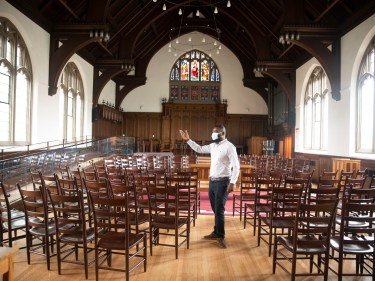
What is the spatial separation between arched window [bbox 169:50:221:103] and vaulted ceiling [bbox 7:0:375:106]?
5.77 ft

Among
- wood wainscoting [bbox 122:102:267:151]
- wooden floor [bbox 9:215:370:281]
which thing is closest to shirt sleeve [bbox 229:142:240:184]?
wooden floor [bbox 9:215:370:281]

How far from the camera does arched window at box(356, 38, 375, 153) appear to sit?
10.4 meters

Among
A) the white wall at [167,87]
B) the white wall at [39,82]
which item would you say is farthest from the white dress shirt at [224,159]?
the white wall at [167,87]

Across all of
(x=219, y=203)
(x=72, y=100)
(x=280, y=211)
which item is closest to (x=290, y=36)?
(x=219, y=203)

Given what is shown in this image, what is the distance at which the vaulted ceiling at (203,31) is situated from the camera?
11.8 m

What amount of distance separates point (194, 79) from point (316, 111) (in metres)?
10.5

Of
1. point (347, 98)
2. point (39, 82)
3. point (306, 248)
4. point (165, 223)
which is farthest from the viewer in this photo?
point (39, 82)

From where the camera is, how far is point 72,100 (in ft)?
52.6

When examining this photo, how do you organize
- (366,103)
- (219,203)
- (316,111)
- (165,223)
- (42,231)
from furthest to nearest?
(316,111)
(366,103)
(219,203)
(165,223)
(42,231)

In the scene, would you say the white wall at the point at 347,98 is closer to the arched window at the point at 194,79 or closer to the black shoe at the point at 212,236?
the black shoe at the point at 212,236

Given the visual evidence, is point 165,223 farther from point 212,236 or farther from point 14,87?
point 14,87

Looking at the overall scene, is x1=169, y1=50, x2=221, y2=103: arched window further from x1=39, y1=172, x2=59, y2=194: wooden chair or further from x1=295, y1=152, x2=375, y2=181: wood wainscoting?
x1=39, y1=172, x2=59, y2=194: wooden chair

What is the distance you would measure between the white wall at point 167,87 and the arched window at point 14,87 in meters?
11.9

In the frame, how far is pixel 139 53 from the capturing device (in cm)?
2152
